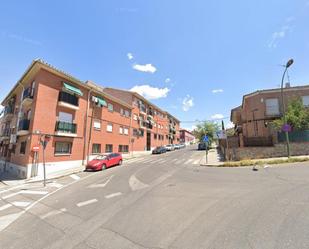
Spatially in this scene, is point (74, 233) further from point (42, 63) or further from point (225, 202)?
point (42, 63)

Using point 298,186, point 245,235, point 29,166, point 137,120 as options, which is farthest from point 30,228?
point 137,120

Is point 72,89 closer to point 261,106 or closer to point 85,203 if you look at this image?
point 85,203

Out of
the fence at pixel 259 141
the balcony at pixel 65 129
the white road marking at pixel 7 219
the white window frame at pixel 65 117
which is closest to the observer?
the white road marking at pixel 7 219

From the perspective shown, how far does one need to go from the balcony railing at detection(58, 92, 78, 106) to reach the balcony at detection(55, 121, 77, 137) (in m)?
2.30

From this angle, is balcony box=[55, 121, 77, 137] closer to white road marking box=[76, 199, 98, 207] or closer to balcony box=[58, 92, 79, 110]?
balcony box=[58, 92, 79, 110]

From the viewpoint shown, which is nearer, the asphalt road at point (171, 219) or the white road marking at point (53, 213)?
the asphalt road at point (171, 219)

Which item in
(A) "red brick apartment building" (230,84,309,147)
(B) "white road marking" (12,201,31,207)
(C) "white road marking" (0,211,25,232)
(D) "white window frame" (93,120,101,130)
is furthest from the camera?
(D) "white window frame" (93,120,101,130)

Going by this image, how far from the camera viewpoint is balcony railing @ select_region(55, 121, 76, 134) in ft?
59.4

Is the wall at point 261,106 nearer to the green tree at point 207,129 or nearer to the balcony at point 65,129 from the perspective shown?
the green tree at point 207,129


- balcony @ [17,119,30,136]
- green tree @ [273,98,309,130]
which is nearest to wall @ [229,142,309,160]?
green tree @ [273,98,309,130]

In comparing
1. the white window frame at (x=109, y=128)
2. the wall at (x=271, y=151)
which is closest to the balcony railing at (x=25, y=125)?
the white window frame at (x=109, y=128)

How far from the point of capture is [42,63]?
16750 mm

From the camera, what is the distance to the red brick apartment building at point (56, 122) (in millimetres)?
16875

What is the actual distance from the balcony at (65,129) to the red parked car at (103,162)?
151 inches
